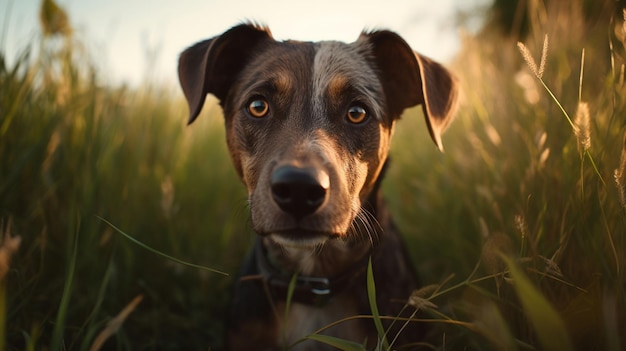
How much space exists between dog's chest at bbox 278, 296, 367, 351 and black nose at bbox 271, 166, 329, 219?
0.85 metres

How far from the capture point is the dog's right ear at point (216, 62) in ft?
8.06

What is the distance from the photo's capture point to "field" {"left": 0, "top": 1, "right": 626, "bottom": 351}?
5.65 ft

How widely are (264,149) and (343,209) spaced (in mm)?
564

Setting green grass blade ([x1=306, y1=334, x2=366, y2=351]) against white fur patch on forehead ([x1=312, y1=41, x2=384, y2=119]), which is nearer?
green grass blade ([x1=306, y1=334, x2=366, y2=351])

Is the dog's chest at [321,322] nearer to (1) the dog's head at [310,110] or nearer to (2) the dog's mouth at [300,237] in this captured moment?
(1) the dog's head at [310,110]

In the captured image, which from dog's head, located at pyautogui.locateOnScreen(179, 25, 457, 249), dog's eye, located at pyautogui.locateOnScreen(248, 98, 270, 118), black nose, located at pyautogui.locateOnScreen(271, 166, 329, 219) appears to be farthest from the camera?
dog's eye, located at pyautogui.locateOnScreen(248, 98, 270, 118)

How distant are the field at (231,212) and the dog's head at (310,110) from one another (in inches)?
22.2

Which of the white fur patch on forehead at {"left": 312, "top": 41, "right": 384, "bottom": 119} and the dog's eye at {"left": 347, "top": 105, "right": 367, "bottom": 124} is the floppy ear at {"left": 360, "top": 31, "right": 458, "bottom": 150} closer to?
the white fur patch on forehead at {"left": 312, "top": 41, "right": 384, "bottom": 119}

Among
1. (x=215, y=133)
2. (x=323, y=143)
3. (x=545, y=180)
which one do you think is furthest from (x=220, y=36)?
(x=215, y=133)

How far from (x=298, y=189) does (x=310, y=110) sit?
71cm

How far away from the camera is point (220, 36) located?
250cm

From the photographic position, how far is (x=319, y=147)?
6.61ft

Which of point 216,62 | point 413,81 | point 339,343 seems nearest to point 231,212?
point 216,62

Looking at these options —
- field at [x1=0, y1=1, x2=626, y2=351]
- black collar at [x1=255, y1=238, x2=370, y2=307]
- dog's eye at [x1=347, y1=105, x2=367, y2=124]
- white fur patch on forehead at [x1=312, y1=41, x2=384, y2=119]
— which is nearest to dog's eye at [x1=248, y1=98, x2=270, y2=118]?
white fur patch on forehead at [x1=312, y1=41, x2=384, y2=119]
